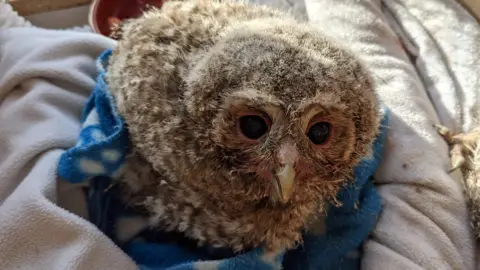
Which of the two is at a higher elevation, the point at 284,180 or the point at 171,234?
the point at 284,180

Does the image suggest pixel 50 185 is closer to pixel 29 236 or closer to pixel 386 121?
pixel 29 236

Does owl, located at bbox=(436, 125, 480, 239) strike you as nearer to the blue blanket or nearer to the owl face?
the blue blanket

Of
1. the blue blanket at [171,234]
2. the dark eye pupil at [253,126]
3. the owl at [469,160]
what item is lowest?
the blue blanket at [171,234]

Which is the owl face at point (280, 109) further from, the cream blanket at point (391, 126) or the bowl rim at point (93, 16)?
the bowl rim at point (93, 16)

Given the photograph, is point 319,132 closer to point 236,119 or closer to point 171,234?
point 236,119

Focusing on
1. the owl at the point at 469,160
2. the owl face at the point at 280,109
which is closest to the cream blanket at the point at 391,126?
the owl at the point at 469,160

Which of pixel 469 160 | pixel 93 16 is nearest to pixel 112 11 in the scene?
pixel 93 16
